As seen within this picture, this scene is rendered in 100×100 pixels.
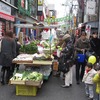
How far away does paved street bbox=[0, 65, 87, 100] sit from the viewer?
850 centimetres

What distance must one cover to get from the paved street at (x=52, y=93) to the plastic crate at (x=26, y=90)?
0.56 feet

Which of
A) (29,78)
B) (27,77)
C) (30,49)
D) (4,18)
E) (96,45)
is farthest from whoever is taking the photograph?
(4,18)

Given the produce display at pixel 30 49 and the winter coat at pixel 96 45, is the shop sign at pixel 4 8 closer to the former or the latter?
the produce display at pixel 30 49

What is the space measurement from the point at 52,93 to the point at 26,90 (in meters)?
0.87

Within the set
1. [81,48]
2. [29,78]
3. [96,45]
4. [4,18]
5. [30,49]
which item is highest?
[4,18]

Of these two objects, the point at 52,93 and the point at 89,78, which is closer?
the point at 89,78

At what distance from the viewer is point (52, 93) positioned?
9.13 meters

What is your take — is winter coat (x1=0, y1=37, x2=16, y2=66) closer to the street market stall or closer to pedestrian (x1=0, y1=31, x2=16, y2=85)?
pedestrian (x1=0, y1=31, x2=16, y2=85)

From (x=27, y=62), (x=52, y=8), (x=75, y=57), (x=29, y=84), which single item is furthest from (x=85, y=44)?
(x=52, y=8)

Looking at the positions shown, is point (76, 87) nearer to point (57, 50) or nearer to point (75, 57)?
point (75, 57)

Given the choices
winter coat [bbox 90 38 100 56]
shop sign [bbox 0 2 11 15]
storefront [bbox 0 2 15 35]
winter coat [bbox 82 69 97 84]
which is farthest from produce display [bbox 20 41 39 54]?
shop sign [bbox 0 2 11 15]

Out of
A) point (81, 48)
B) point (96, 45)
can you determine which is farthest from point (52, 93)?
point (81, 48)

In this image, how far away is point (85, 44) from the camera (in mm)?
10633

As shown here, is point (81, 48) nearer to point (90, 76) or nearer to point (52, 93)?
point (52, 93)
